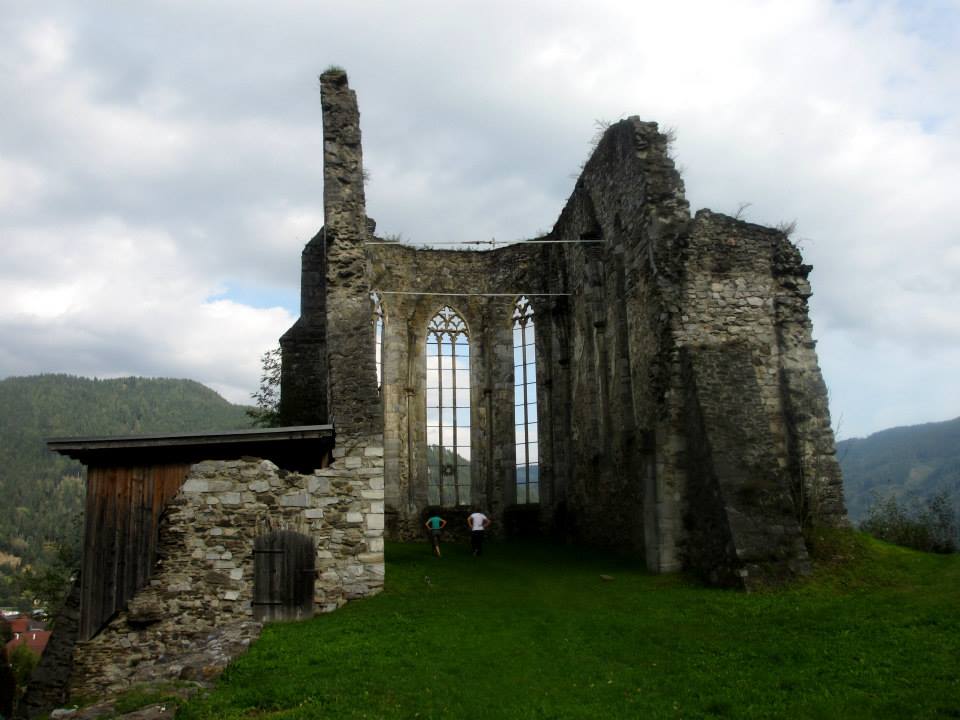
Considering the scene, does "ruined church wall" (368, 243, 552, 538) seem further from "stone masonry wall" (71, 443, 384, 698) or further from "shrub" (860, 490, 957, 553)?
"stone masonry wall" (71, 443, 384, 698)

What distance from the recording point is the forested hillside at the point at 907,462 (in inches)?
→ 4102

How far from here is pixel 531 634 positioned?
11.3m

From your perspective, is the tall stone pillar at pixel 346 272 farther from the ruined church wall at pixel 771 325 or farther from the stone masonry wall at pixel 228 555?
the ruined church wall at pixel 771 325

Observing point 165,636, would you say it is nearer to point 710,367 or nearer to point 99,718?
point 99,718

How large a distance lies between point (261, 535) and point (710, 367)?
27.8ft

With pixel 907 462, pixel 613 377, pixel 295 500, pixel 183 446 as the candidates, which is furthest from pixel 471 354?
pixel 907 462

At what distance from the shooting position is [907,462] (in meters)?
130

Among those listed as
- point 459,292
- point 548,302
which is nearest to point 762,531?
point 548,302

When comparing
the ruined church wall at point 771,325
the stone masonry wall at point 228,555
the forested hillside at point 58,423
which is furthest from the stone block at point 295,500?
the forested hillside at point 58,423

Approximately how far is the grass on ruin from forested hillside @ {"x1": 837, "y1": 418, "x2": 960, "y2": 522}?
270ft

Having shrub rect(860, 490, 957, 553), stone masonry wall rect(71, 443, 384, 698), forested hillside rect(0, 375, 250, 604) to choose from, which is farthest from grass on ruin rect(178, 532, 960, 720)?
forested hillside rect(0, 375, 250, 604)

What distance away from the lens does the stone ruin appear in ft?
47.5

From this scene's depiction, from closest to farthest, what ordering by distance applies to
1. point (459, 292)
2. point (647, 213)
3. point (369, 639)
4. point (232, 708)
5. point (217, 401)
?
point (232, 708) < point (369, 639) < point (647, 213) < point (459, 292) < point (217, 401)

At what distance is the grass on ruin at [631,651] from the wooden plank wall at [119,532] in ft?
8.93
